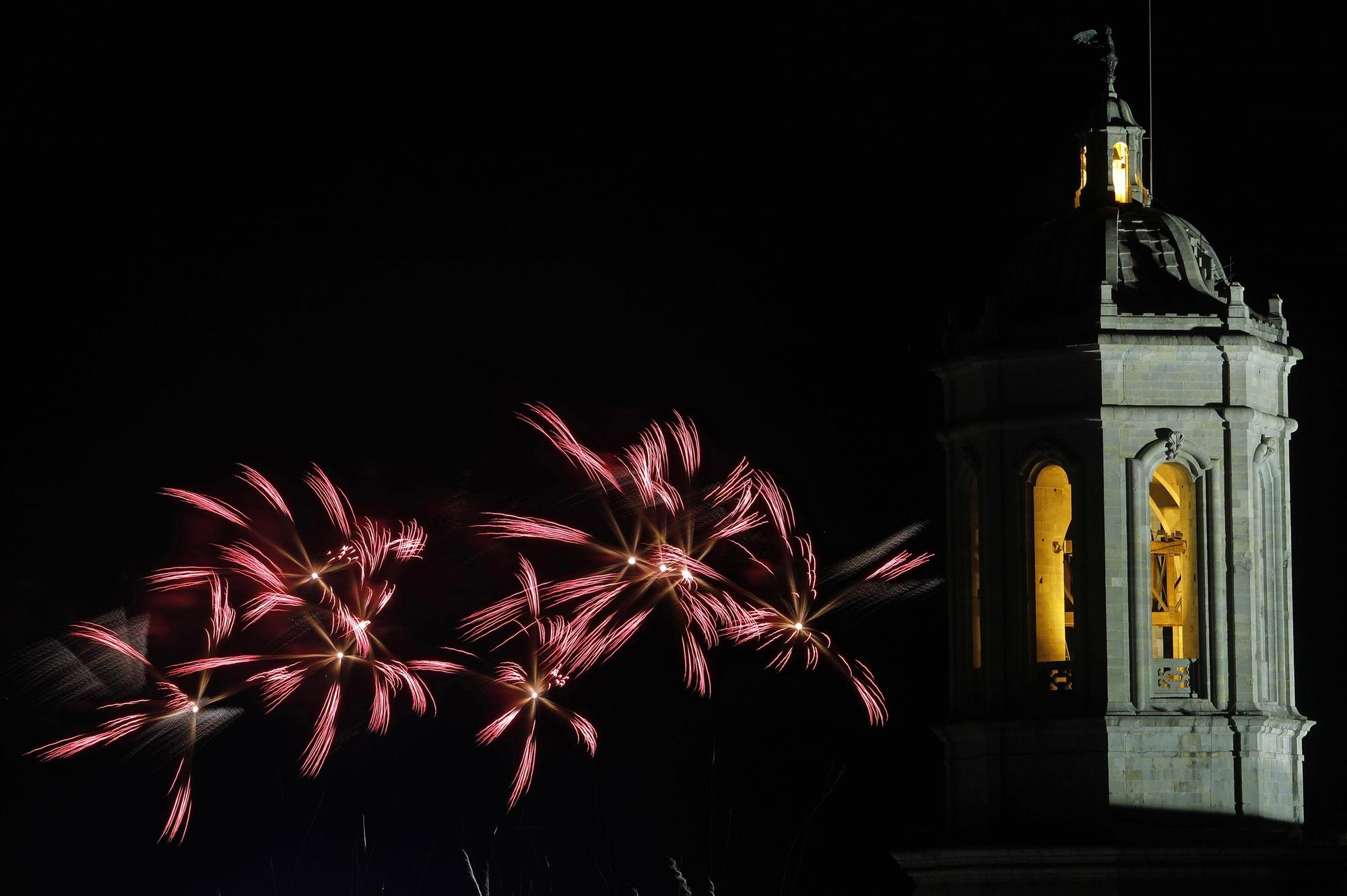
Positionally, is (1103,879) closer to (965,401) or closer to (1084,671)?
(1084,671)

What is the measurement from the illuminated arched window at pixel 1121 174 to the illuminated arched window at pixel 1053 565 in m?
6.19

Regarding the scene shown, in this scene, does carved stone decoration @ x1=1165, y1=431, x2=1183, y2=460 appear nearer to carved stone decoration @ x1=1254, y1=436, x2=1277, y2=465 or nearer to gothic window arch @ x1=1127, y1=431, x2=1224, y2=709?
gothic window arch @ x1=1127, y1=431, x2=1224, y2=709

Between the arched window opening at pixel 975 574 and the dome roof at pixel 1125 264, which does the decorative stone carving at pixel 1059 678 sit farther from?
the dome roof at pixel 1125 264

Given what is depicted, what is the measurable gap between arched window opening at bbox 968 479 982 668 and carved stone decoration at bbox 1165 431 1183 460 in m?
4.36

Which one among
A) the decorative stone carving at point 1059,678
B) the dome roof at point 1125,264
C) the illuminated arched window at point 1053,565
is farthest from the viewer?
the illuminated arched window at point 1053,565

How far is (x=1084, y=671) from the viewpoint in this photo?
78562 millimetres

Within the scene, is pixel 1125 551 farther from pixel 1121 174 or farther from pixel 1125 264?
pixel 1121 174

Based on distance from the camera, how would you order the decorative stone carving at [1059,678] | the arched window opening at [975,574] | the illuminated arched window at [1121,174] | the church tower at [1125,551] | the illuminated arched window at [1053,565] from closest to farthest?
the church tower at [1125,551] < the decorative stone carving at [1059,678] < the illuminated arched window at [1053,565] < the arched window opening at [975,574] < the illuminated arched window at [1121,174]

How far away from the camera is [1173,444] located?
258 ft

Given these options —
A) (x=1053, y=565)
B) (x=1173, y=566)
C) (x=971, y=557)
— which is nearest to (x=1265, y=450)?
(x=1173, y=566)

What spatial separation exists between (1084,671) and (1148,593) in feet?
7.06

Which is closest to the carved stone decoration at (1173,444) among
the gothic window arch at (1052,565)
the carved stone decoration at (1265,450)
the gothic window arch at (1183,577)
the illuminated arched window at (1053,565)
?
the gothic window arch at (1183,577)

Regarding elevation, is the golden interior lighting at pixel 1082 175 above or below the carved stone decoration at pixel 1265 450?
above

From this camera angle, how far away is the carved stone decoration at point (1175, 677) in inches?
3095
